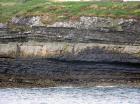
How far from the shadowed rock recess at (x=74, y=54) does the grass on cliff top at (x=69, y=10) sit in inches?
59.7

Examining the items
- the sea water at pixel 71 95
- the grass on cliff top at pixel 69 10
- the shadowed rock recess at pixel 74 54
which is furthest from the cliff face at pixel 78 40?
the sea water at pixel 71 95

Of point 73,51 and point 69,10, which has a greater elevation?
point 69,10

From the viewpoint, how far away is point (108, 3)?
8294 centimetres

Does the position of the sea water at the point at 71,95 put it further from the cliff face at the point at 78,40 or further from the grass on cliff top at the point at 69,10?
the grass on cliff top at the point at 69,10

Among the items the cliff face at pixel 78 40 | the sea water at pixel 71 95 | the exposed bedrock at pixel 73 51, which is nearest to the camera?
the sea water at pixel 71 95

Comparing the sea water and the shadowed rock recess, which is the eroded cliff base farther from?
the sea water

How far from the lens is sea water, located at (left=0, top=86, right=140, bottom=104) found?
2325 inches

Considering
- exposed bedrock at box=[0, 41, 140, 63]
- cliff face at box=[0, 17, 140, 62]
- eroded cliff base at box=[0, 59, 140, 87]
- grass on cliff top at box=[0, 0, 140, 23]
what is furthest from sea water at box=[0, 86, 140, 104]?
grass on cliff top at box=[0, 0, 140, 23]

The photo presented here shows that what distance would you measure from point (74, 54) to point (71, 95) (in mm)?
11134

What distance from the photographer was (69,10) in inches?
3221

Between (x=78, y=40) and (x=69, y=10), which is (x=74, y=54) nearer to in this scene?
(x=78, y=40)

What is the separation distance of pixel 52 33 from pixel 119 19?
24.0 feet

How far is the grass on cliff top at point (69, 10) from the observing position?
256 feet

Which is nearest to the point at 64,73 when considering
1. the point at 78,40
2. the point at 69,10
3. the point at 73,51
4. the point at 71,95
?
the point at 73,51
